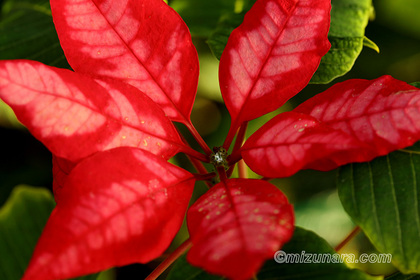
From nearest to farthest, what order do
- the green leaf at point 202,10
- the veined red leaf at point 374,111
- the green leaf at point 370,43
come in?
the veined red leaf at point 374,111 → the green leaf at point 370,43 → the green leaf at point 202,10

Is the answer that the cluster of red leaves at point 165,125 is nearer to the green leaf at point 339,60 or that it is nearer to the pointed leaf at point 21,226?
the green leaf at point 339,60

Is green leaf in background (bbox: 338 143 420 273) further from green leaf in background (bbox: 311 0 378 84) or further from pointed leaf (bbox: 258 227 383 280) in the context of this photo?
green leaf in background (bbox: 311 0 378 84)

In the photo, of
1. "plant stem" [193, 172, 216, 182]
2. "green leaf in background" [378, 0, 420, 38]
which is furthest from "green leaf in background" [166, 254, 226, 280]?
"green leaf in background" [378, 0, 420, 38]

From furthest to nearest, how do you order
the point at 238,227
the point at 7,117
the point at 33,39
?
the point at 7,117
the point at 33,39
the point at 238,227

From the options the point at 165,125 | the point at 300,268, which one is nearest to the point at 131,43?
the point at 165,125

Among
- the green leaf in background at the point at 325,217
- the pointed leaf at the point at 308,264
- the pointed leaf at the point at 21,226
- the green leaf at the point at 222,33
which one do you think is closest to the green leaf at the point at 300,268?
the pointed leaf at the point at 308,264

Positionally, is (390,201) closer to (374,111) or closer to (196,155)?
(374,111)
